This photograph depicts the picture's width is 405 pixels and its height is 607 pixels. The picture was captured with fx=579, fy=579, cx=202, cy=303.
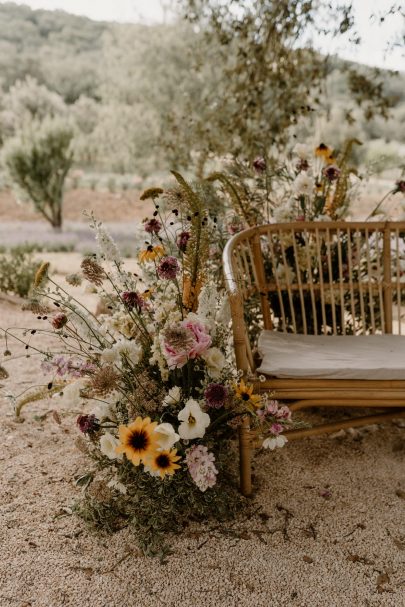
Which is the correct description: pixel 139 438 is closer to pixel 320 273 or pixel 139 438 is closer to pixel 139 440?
pixel 139 440

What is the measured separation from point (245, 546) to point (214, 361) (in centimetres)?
56

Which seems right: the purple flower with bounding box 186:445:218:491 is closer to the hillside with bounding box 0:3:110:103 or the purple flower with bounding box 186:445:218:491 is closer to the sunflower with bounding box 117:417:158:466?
the sunflower with bounding box 117:417:158:466

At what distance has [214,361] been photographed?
1.61 m

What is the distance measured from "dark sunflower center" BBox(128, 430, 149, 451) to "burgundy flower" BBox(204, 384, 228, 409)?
0.62ft

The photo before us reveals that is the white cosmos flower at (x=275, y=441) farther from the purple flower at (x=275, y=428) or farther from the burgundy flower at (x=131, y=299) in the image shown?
the burgundy flower at (x=131, y=299)

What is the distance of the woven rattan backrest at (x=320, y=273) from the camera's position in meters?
2.48

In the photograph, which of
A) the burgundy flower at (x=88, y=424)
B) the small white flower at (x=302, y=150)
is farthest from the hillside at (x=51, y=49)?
the burgundy flower at (x=88, y=424)

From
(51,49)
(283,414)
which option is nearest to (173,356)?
(283,414)

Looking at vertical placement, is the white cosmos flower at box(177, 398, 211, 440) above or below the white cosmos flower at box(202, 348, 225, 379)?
below

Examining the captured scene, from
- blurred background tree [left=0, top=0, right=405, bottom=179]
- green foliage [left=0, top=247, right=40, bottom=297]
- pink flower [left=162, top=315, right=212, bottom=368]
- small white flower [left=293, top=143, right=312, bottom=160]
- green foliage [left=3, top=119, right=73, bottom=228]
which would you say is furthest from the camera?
green foliage [left=3, top=119, right=73, bottom=228]

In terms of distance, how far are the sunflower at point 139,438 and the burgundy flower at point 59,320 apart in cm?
34

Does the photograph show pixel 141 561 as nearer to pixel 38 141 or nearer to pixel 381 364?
pixel 381 364

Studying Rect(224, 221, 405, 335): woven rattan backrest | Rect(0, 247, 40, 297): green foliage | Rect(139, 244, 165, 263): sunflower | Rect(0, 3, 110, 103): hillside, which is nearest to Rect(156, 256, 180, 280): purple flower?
Rect(139, 244, 165, 263): sunflower

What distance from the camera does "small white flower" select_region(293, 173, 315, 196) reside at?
2.47 metres
